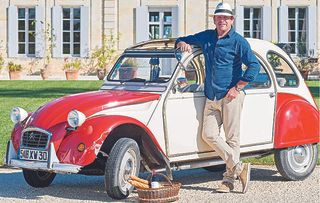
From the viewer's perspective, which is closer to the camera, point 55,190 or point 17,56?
point 55,190

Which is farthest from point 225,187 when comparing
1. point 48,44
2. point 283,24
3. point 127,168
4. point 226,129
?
point 48,44

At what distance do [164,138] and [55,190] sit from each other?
4.04ft

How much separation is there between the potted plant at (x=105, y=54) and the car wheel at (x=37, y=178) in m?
18.5

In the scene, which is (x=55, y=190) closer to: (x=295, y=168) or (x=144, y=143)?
(x=144, y=143)

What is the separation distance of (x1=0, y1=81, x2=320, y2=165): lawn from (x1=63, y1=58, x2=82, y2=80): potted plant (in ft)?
8.70

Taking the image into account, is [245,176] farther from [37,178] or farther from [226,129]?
[37,178]

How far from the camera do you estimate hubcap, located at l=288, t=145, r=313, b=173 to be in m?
8.42

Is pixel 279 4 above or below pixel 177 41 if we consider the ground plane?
above

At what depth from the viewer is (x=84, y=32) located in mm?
A: 27188

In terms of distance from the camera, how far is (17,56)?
27.2 m

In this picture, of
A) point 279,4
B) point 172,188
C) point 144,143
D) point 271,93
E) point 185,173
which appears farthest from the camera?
point 279,4

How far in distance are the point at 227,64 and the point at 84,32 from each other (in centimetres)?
2007

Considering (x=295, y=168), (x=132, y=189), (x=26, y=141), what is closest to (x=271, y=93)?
(x=295, y=168)

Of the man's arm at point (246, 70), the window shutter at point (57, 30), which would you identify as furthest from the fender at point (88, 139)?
the window shutter at point (57, 30)
